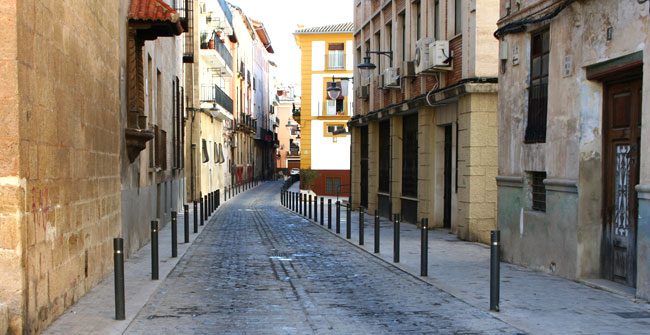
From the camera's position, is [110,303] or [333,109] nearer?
[110,303]

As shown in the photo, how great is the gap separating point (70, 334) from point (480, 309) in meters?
4.53

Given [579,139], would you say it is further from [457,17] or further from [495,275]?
[457,17]

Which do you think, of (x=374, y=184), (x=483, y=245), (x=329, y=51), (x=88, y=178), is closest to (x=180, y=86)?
(x=374, y=184)

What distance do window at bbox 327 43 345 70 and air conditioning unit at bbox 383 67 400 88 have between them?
2543 centimetres

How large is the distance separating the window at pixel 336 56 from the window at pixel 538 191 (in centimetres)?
3721

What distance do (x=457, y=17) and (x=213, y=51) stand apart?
2402 cm

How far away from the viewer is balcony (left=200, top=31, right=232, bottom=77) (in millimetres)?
39438

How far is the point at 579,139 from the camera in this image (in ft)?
32.1

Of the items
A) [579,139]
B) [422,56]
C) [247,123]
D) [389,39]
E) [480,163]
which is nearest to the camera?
[579,139]

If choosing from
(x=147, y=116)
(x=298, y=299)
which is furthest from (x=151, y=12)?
(x=298, y=299)

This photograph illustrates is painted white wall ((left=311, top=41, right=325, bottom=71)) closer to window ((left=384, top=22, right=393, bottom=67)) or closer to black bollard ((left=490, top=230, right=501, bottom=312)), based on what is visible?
window ((left=384, top=22, right=393, bottom=67))

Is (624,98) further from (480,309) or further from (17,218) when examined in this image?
(17,218)

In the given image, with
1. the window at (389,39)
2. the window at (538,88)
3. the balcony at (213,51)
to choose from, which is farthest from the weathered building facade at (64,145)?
the balcony at (213,51)

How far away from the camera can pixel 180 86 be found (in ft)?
84.5
